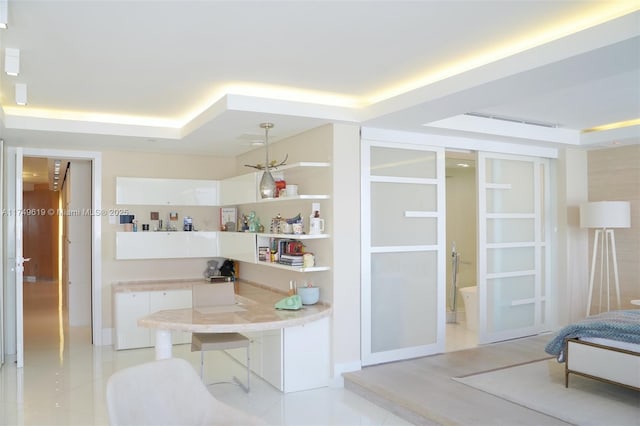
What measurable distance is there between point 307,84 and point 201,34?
120 cm

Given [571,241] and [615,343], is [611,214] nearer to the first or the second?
[571,241]

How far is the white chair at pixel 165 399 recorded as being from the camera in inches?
93.3

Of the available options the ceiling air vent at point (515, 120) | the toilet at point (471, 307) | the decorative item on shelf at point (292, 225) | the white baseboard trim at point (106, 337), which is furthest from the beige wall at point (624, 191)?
the white baseboard trim at point (106, 337)

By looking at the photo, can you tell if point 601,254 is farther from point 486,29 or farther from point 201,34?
point 201,34

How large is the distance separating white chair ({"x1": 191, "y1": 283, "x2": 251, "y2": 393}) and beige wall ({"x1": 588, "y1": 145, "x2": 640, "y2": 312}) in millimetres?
4334

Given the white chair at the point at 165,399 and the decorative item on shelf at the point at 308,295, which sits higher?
the decorative item on shelf at the point at 308,295

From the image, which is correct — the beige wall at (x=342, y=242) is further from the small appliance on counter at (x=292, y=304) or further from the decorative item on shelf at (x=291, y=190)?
the small appliance on counter at (x=292, y=304)

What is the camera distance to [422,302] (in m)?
5.16

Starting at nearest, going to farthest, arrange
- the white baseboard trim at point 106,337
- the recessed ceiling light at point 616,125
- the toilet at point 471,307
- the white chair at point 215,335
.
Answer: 1. the white chair at point 215,335
2. the recessed ceiling light at point 616,125
3. the white baseboard trim at point 106,337
4. the toilet at point 471,307

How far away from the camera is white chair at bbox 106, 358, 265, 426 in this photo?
2.37m

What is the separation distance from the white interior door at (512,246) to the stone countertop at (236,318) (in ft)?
7.11

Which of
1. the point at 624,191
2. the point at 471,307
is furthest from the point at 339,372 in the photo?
the point at 624,191

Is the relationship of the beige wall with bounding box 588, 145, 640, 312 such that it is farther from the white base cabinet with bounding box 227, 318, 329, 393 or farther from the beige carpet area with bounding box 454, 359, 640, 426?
the white base cabinet with bounding box 227, 318, 329, 393

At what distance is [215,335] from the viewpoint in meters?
4.46
